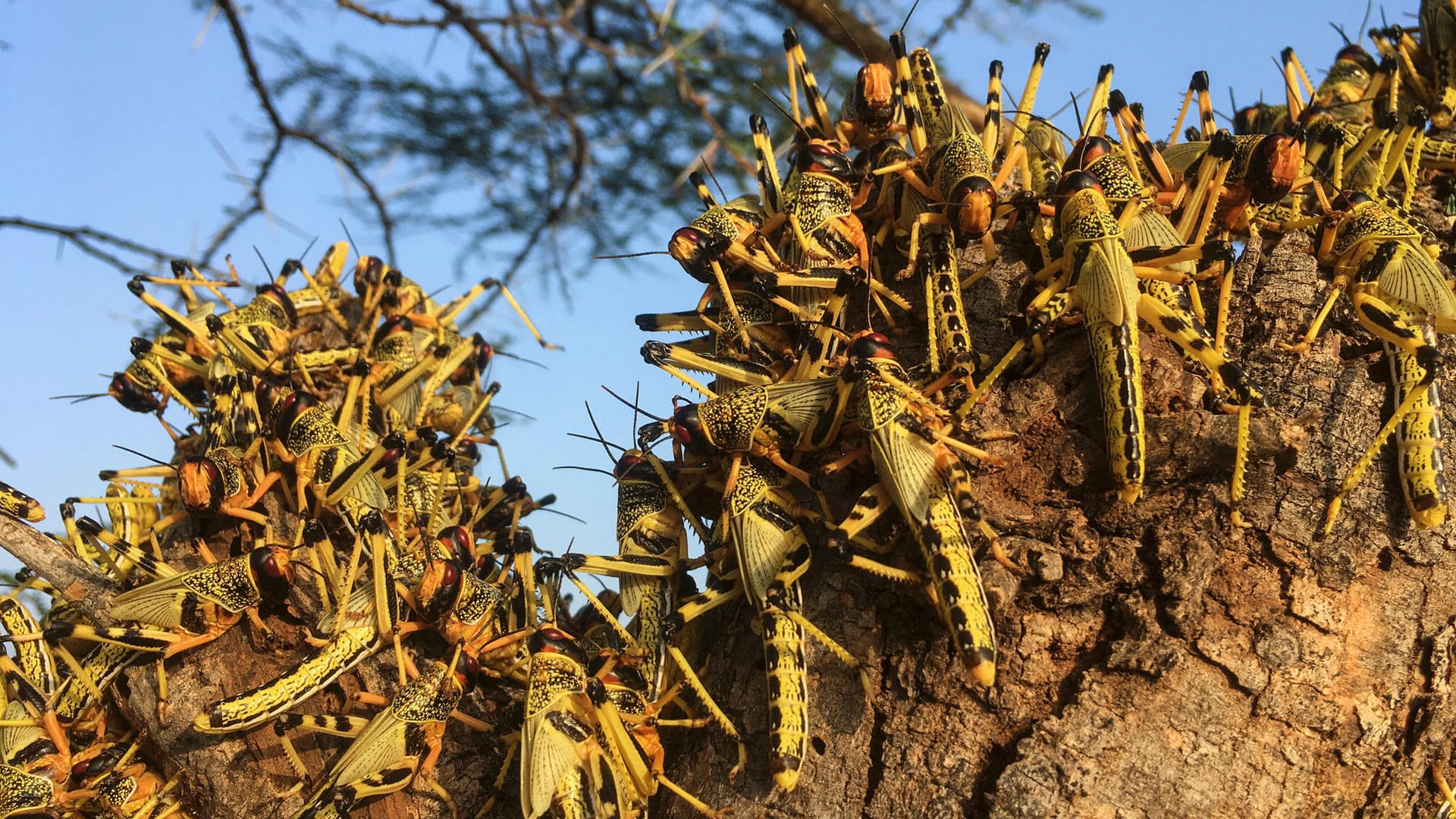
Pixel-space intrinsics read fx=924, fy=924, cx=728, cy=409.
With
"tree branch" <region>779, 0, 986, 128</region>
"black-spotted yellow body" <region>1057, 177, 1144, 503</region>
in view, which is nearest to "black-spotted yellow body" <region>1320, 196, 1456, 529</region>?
"black-spotted yellow body" <region>1057, 177, 1144, 503</region>

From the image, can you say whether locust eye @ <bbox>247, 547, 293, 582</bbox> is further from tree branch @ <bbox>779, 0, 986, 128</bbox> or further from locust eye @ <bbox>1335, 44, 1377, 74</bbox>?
locust eye @ <bbox>1335, 44, 1377, 74</bbox>

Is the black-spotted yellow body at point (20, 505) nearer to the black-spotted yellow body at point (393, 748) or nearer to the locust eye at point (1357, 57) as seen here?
the black-spotted yellow body at point (393, 748)

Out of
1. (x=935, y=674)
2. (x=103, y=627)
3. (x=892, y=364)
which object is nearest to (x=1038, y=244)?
(x=892, y=364)

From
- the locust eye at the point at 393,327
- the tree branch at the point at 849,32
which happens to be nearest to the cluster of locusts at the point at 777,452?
the locust eye at the point at 393,327

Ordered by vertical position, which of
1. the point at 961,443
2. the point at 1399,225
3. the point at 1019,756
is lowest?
the point at 1019,756

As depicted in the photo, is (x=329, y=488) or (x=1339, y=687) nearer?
(x=1339, y=687)

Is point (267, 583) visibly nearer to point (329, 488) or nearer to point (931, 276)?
point (329, 488)

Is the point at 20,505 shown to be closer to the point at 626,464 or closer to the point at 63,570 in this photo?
the point at 63,570
